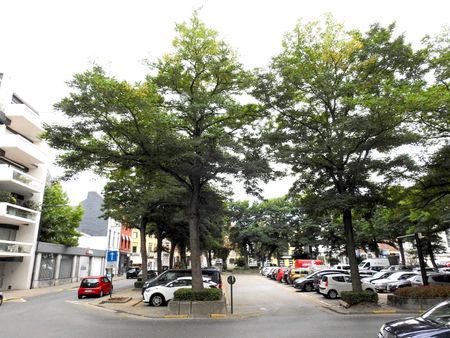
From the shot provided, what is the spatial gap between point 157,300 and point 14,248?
1815 centimetres

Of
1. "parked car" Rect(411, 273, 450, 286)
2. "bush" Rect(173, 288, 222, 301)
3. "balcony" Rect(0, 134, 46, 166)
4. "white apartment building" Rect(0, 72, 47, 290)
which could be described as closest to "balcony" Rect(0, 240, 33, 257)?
"white apartment building" Rect(0, 72, 47, 290)

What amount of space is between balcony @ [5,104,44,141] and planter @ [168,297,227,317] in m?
21.2

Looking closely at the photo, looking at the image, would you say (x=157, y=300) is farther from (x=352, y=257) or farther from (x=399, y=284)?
(x=399, y=284)

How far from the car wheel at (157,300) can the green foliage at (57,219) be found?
23.4 m

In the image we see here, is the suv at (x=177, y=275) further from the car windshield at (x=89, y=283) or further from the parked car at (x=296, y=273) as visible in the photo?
the parked car at (x=296, y=273)

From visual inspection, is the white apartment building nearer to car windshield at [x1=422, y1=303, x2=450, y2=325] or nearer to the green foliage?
the green foliage

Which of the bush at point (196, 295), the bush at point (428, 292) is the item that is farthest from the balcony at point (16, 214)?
the bush at point (428, 292)

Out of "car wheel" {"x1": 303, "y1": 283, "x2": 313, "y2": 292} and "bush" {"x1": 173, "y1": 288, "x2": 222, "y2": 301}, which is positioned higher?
"bush" {"x1": 173, "y1": 288, "x2": 222, "y2": 301}

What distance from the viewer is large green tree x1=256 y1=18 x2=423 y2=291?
1662cm

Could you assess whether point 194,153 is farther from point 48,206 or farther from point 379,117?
point 48,206

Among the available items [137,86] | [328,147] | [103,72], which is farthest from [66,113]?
[328,147]

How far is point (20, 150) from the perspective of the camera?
30.4 meters

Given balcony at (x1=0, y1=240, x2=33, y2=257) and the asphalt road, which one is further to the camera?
balcony at (x1=0, y1=240, x2=33, y2=257)

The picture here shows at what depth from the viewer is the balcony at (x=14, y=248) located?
28.2 meters
